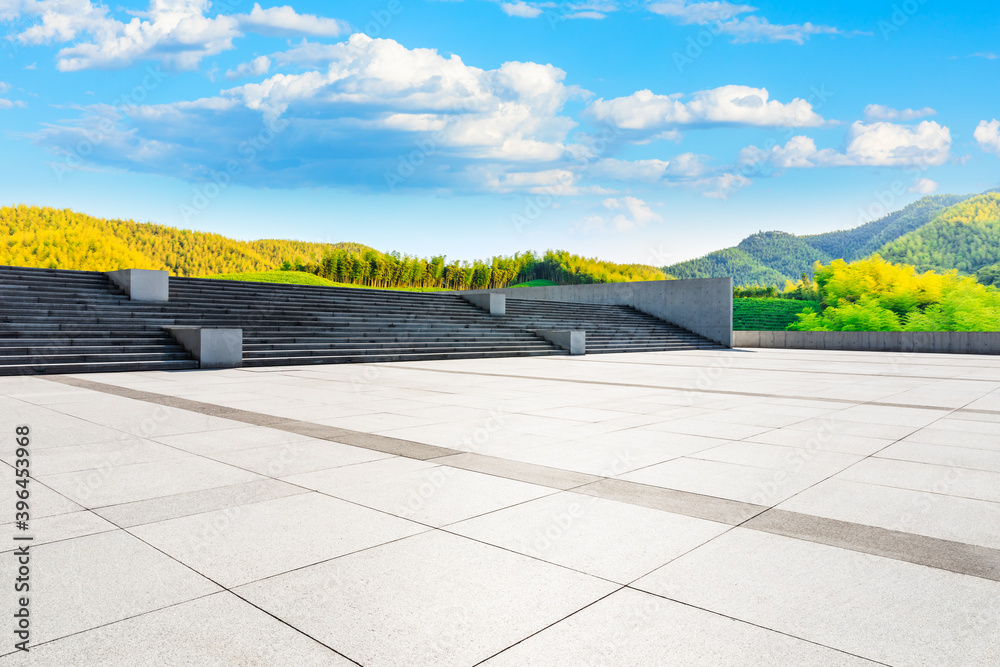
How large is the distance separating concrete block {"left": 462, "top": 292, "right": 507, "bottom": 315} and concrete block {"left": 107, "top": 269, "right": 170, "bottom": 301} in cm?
1207

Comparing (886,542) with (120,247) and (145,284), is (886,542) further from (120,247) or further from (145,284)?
(120,247)

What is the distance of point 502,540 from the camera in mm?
3469

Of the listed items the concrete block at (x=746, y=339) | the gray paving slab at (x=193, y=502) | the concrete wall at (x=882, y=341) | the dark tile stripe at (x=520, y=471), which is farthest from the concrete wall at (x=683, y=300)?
the gray paving slab at (x=193, y=502)

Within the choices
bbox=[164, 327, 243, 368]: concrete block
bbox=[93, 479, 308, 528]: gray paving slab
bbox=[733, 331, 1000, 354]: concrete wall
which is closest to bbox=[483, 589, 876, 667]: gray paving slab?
bbox=[93, 479, 308, 528]: gray paving slab

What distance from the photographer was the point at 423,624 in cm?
252

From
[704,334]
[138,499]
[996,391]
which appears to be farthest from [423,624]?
[704,334]

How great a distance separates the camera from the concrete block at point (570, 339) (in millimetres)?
22156

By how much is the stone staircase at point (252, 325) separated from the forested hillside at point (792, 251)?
12589 centimetres

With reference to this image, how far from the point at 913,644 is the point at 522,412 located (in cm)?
598

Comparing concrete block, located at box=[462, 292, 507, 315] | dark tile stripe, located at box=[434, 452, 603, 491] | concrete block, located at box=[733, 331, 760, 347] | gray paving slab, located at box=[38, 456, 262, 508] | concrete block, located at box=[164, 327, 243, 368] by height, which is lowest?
concrete block, located at box=[733, 331, 760, 347]

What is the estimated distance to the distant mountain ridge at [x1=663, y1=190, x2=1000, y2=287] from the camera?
4865 inches

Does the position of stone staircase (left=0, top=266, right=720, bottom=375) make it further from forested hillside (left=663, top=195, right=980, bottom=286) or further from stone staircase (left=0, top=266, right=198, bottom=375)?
forested hillside (left=663, top=195, right=980, bottom=286)

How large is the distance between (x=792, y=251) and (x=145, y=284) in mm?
167489

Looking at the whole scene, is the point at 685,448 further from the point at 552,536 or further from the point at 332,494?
the point at 332,494
